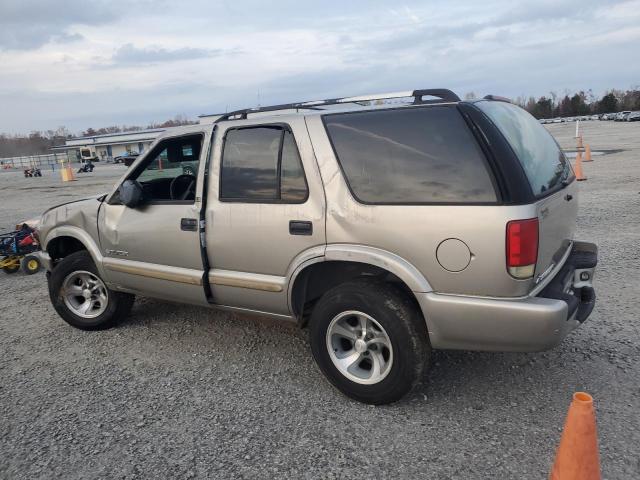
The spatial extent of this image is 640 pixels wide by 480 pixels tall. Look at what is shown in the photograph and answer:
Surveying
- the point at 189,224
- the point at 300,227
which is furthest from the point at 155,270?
the point at 300,227

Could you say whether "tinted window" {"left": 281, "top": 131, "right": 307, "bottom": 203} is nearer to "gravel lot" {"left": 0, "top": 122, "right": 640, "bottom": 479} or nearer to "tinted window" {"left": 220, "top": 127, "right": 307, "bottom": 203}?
"tinted window" {"left": 220, "top": 127, "right": 307, "bottom": 203}

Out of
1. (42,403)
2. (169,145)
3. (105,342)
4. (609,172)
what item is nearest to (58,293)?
(105,342)

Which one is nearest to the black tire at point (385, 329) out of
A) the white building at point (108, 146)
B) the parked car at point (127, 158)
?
the parked car at point (127, 158)

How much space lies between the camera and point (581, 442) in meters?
2.09

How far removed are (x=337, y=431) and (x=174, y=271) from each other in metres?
1.83

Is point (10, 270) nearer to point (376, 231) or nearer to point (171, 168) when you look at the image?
point (171, 168)

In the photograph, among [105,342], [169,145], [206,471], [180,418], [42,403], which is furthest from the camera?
[105,342]

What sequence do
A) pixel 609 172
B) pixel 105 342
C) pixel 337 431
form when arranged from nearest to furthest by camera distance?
pixel 337 431 → pixel 105 342 → pixel 609 172

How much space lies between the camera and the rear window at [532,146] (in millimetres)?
2961

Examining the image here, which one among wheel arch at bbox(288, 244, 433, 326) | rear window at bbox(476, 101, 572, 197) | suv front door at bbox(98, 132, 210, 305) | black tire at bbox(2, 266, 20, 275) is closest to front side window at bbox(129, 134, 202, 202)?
suv front door at bbox(98, 132, 210, 305)

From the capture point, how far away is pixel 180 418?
3.24m

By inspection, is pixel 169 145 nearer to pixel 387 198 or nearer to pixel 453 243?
pixel 387 198

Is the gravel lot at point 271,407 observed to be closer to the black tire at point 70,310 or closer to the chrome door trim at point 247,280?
the black tire at point 70,310

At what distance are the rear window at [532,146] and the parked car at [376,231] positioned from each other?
0.02 metres
